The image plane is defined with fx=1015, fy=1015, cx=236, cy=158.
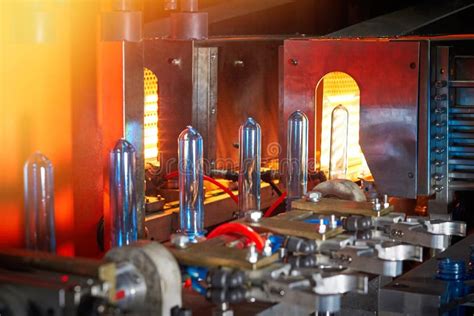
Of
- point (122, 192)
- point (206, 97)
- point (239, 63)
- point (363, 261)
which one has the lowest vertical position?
point (363, 261)

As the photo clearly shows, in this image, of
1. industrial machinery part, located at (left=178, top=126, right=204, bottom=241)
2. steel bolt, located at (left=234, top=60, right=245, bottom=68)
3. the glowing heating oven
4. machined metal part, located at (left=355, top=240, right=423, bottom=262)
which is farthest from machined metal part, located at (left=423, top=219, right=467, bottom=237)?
steel bolt, located at (left=234, top=60, right=245, bottom=68)

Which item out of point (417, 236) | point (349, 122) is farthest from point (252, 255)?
point (349, 122)

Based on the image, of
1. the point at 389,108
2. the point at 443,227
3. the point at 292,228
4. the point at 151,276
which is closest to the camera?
the point at 151,276

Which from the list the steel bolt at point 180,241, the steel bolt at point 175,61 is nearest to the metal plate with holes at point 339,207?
the steel bolt at point 180,241

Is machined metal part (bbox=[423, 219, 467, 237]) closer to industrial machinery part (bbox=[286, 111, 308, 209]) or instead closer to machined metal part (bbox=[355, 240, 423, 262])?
machined metal part (bbox=[355, 240, 423, 262])

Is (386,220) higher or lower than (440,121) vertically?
lower

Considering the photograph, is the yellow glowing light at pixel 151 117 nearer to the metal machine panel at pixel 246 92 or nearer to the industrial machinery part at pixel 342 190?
the metal machine panel at pixel 246 92

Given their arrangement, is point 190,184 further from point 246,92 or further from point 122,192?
point 246,92

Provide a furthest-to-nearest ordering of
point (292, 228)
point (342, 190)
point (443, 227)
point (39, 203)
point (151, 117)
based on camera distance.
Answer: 1. point (151, 117)
2. point (342, 190)
3. point (443, 227)
4. point (292, 228)
5. point (39, 203)

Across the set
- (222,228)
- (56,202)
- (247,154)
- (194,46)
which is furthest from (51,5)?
(194,46)

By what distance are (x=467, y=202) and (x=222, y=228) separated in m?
2.17

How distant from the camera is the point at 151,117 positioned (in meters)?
3.90

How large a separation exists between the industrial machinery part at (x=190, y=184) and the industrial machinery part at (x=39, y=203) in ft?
2.30

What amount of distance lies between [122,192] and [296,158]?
903 mm
